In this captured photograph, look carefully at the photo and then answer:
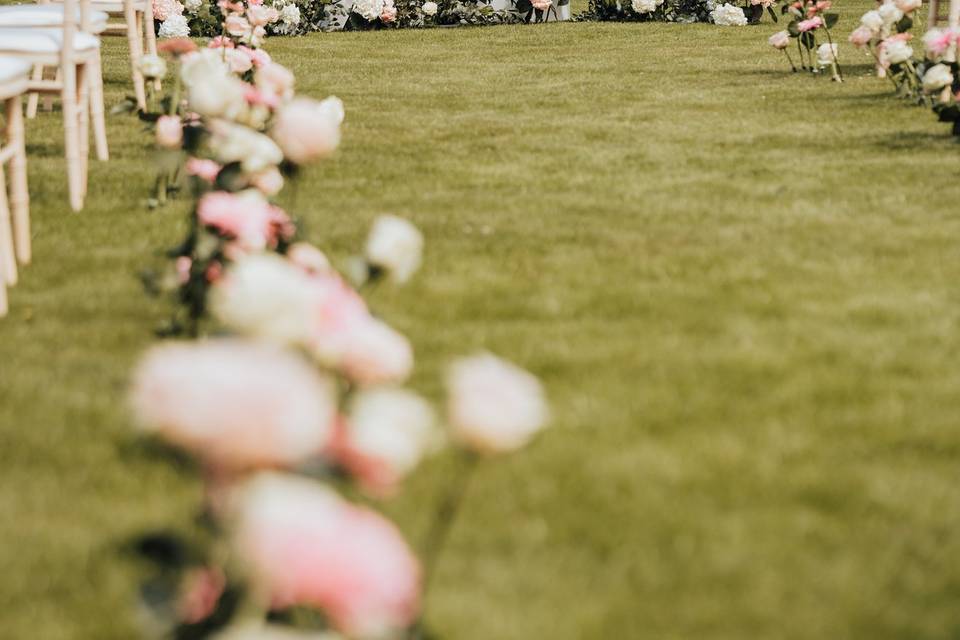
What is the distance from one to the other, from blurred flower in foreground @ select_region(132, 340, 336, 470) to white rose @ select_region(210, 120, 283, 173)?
2.05 m

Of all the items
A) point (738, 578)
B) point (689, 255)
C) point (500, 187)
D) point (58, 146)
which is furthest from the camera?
point (58, 146)

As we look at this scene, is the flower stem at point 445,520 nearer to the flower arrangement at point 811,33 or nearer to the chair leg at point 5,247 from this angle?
the chair leg at point 5,247

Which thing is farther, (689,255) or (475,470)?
(689,255)

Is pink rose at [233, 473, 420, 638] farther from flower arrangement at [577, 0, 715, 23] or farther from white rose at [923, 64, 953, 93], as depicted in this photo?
flower arrangement at [577, 0, 715, 23]

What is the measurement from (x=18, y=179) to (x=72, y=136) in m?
1.03

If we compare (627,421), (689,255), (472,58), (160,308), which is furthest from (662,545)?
(472,58)

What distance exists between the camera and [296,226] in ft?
11.9

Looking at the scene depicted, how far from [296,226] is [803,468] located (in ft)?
4.76

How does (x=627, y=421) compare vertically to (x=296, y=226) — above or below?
below

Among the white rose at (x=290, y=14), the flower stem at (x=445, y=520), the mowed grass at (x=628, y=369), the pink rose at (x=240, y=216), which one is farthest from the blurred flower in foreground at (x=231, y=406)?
the white rose at (x=290, y=14)

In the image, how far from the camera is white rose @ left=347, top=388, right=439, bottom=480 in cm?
153

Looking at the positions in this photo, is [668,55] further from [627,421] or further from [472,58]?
[627,421]

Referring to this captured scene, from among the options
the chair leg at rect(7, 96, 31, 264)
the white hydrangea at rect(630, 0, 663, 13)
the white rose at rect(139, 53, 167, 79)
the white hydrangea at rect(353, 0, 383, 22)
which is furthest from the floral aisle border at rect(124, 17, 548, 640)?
the white hydrangea at rect(630, 0, 663, 13)

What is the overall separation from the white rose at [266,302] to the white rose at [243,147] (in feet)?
5.69
